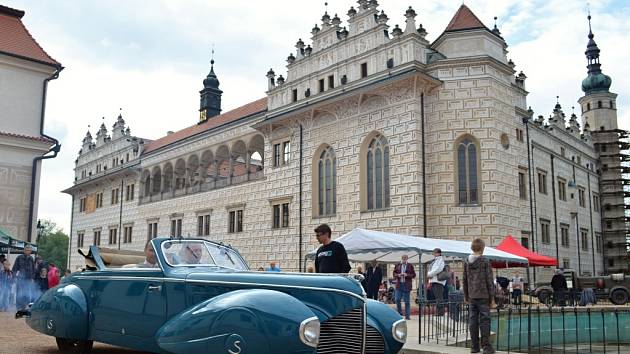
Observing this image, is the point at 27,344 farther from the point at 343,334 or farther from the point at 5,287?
the point at 5,287

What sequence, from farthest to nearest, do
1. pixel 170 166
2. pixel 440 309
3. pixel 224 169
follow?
pixel 224 169, pixel 170 166, pixel 440 309

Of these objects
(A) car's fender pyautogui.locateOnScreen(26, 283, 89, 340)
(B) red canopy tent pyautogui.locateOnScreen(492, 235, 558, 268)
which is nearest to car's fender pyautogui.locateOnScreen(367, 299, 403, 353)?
(A) car's fender pyautogui.locateOnScreen(26, 283, 89, 340)

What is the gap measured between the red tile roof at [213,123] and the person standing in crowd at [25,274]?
19.4 metres

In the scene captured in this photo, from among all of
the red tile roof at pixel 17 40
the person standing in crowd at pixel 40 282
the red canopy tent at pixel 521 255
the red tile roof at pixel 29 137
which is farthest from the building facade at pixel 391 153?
the person standing in crowd at pixel 40 282

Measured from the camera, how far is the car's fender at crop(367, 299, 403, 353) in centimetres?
560

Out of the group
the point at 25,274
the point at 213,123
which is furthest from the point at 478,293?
the point at 213,123

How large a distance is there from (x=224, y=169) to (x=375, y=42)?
2449 centimetres

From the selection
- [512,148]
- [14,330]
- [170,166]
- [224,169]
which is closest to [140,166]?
[170,166]

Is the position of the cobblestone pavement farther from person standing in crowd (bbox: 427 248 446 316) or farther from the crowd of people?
person standing in crowd (bbox: 427 248 446 316)

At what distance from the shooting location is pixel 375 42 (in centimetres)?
2691

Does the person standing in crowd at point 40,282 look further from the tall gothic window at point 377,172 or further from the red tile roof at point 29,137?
the tall gothic window at point 377,172

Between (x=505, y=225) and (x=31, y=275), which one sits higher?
(x=505, y=225)

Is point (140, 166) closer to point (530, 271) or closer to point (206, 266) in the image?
point (530, 271)

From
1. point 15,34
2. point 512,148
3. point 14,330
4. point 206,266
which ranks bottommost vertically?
point 14,330
